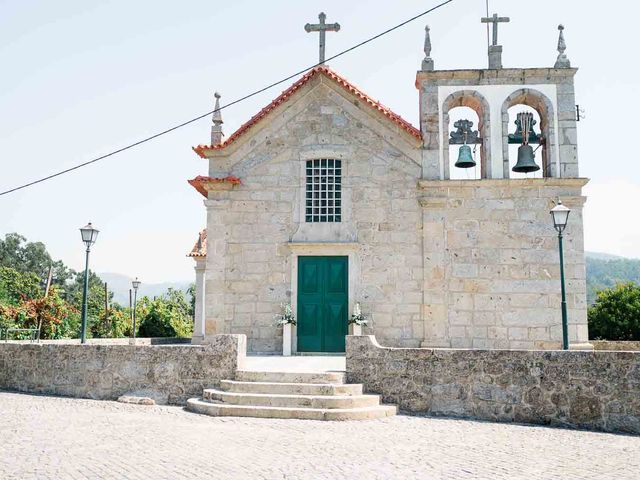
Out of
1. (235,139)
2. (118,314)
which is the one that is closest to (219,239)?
(235,139)

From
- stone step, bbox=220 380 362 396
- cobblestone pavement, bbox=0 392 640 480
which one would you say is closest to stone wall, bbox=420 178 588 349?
stone step, bbox=220 380 362 396

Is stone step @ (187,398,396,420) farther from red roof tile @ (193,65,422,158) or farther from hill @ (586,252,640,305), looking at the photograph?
hill @ (586,252,640,305)

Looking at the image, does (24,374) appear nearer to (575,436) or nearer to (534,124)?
(575,436)

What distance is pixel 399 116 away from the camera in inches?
621

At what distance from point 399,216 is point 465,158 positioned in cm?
229

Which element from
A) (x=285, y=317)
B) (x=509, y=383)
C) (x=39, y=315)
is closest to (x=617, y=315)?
(x=509, y=383)

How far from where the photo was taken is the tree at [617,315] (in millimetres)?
21094

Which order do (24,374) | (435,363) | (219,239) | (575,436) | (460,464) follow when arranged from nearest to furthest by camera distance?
(460,464) < (575,436) < (435,363) < (24,374) < (219,239)

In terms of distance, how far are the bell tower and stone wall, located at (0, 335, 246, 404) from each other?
5810 millimetres

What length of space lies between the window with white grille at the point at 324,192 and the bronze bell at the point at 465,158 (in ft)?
10.7

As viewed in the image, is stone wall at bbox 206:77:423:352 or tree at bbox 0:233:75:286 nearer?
stone wall at bbox 206:77:423:352

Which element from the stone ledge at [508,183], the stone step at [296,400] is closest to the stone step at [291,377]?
the stone step at [296,400]

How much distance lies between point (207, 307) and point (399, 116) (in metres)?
7.43

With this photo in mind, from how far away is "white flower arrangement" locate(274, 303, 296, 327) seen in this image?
48.7ft
